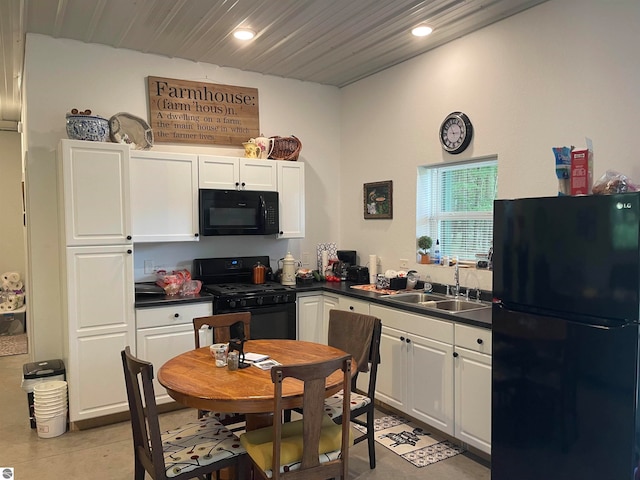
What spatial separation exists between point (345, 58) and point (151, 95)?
5.60 ft

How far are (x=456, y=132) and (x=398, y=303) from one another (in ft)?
4.64

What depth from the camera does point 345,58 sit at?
13.7 ft

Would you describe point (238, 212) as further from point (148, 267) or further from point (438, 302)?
point (438, 302)

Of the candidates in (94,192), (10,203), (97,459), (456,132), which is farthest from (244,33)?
(10,203)

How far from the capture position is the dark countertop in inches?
116

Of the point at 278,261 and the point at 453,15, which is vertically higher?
the point at 453,15

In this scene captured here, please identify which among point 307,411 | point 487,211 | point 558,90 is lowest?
point 307,411

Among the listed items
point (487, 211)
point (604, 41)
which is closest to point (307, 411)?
point (487, 211)

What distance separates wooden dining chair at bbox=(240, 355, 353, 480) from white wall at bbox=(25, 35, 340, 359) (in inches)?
91.7

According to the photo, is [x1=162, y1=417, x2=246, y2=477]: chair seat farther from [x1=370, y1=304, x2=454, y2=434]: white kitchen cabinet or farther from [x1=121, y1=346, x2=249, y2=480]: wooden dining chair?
[x1=370, y1=304, x2=454, y2=434]: white kitchen cabinet

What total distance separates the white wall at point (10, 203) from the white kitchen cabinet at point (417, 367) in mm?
A: 6030

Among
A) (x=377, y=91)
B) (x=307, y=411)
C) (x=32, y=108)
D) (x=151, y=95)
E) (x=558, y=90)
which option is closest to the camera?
(x=307, y=411)

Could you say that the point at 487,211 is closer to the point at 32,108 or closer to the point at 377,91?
the point at 377,91

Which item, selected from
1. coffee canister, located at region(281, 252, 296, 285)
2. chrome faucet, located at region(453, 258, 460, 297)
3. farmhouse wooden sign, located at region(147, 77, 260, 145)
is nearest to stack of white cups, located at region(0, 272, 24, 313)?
farmhouse wooden sign, located at region(147, 77, 260, 145)
